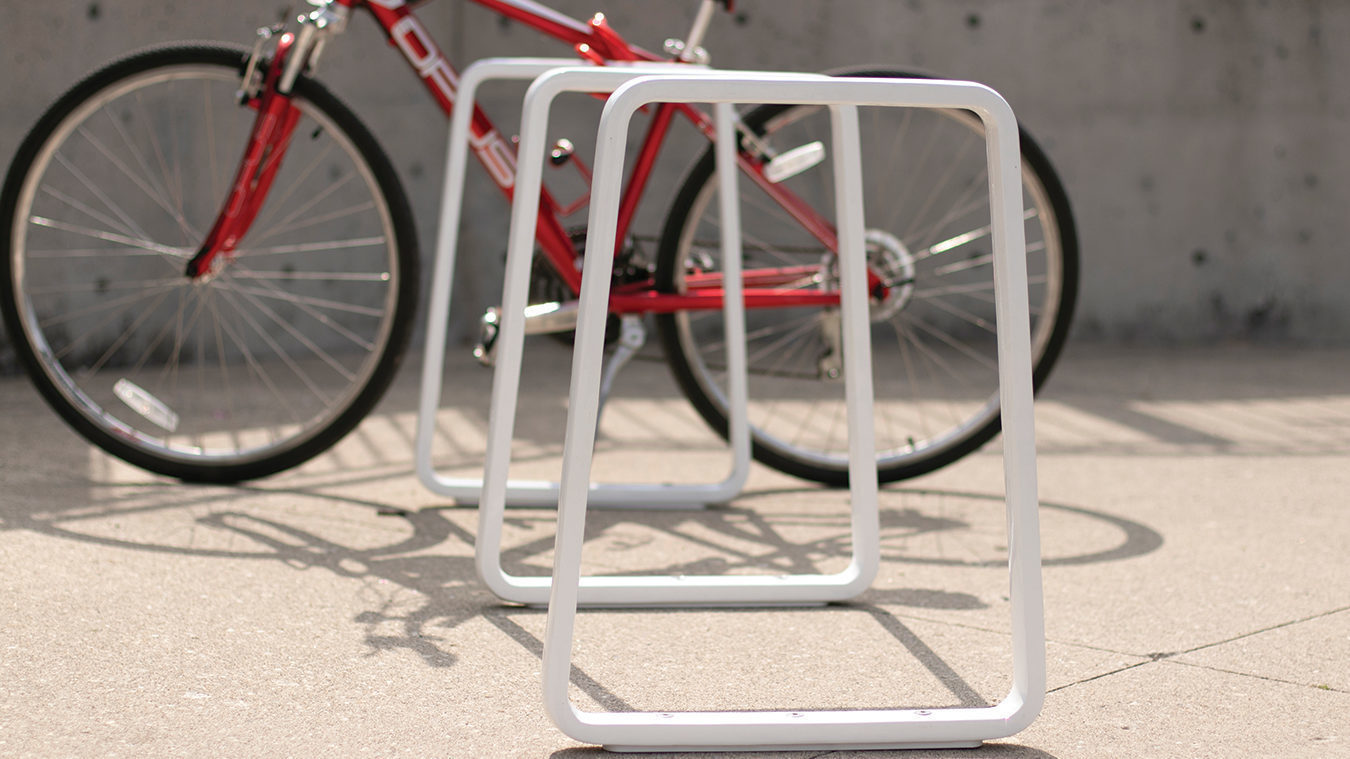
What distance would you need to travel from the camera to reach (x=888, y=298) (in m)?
2.75

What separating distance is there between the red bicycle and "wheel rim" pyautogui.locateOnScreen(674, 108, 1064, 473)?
0.5 inches

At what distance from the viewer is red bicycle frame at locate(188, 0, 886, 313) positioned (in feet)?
8.59

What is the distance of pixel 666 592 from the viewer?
1960 mm

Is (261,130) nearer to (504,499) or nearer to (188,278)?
(188,278)

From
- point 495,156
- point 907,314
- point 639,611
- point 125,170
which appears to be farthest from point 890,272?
point 907,314

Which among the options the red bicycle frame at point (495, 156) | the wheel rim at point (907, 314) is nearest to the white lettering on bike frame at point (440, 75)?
the red bicycle frame at point (495, 156)

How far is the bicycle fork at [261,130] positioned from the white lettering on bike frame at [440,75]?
0.39ft

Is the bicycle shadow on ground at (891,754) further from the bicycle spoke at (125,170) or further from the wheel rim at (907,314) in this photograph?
the bicycle spoke at (125,170)

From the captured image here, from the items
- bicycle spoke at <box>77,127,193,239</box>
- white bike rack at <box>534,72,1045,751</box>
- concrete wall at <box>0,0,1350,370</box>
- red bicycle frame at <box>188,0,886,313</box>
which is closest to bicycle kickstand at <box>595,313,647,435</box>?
red bicycle frame at <box>188,0,886,313</box>

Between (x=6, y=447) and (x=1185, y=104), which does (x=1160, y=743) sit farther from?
(x=1185, y=104)

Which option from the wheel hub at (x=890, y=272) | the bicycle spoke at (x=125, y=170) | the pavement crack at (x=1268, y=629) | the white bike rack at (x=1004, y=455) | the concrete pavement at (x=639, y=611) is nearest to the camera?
the white bike rack at (x=1004, y=455)

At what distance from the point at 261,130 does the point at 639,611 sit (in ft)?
4.22

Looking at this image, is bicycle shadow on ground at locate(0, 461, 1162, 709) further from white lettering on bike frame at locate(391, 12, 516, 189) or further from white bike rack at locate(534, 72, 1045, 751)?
white lettering on bike frame at locate(391, 12, 516, 189)

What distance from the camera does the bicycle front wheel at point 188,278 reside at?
2664mm
